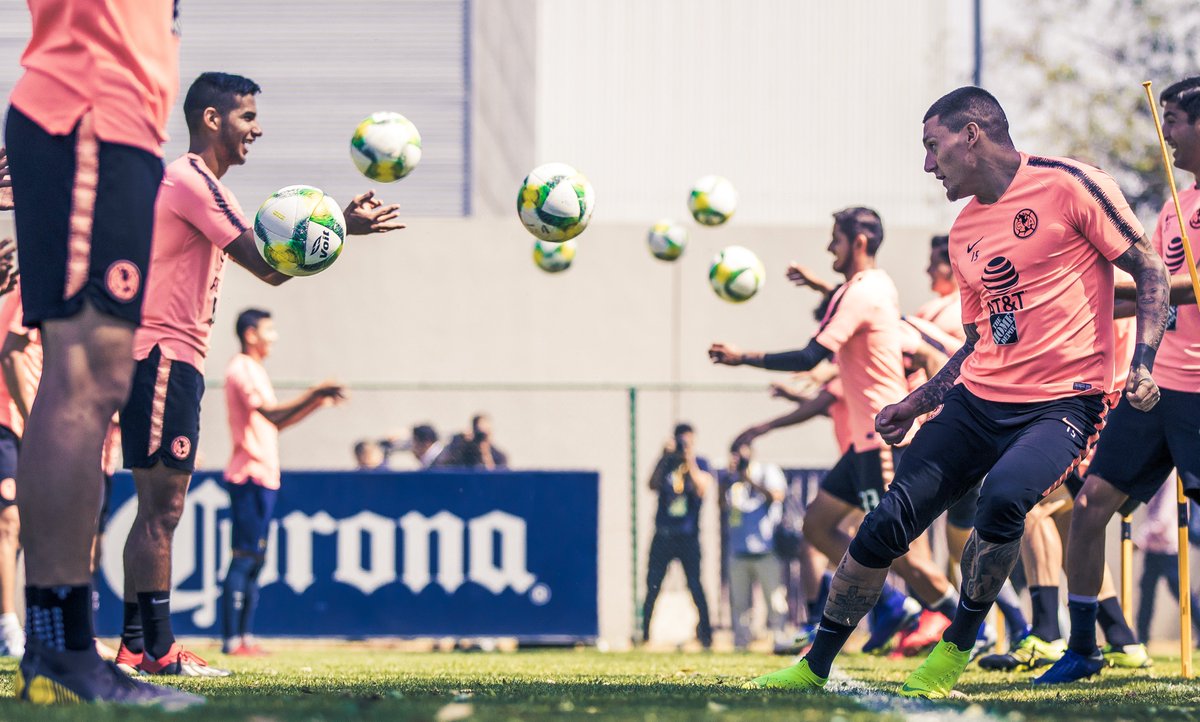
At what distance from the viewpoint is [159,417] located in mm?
6496

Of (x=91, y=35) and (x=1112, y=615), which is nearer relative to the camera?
(x=91, y=35)

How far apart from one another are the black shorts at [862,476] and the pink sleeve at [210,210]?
3.99m

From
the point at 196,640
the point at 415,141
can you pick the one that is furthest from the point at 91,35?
the point at 196,640

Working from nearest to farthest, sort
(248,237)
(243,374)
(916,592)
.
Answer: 1. (248,237)
2. (916,592)
3. (243,374)

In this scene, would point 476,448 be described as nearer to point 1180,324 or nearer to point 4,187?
point 1180,324

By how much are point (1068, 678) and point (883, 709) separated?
2484mm

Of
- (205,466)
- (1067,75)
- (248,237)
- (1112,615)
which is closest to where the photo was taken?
(248,237)

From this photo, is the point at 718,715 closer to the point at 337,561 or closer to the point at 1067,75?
the point at 337,561

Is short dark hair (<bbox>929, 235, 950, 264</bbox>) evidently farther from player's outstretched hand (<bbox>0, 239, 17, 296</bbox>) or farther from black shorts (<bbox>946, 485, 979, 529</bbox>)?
player's outstretched hand (<bbox>0, 239, 17, 296</bbox>)

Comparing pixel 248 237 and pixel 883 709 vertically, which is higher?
pixel 248 237

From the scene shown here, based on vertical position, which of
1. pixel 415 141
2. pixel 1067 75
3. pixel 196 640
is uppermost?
pixel 1067 75

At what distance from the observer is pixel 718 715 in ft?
12.8

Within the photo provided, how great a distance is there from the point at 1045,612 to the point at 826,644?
10.3 ft

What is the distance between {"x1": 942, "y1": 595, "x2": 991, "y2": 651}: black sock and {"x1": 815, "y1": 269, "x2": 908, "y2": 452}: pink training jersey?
3.11 meters
